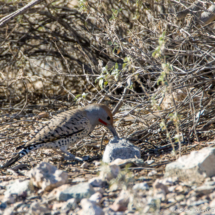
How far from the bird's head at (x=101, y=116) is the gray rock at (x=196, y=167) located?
2156mm

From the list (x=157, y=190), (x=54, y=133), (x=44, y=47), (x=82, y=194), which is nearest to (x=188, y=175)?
(x=157, y=190)

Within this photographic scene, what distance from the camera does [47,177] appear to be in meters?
3.45

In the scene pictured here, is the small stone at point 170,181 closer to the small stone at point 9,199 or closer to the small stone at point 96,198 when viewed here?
the small stone at point 96,198

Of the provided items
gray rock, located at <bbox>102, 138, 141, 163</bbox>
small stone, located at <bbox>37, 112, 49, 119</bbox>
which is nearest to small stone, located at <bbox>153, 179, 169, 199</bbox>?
gray rock, located at <bbox>102, 138, 141, 163</bbox>

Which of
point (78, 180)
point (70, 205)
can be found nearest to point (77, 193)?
point (70, 205)

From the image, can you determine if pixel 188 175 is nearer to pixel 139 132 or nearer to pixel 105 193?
pixel 105 193

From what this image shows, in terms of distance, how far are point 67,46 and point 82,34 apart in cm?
61

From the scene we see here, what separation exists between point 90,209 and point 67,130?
2.52 metres

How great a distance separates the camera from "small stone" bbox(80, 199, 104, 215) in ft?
8.55

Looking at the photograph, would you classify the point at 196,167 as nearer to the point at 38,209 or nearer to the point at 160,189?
the point at 160,189

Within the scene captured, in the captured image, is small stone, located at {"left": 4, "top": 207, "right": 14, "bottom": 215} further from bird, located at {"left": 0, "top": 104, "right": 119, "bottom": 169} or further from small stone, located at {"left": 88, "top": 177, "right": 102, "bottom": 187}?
bird, located at {"left": 0, "top": 104, "right": 119, "bottom": 169}

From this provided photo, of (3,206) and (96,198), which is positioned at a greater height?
(3,206)

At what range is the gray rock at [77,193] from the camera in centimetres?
304

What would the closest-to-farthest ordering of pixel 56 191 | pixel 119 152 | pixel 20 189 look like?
pixel 56 191, pixel 20 189, pixel 119 152
